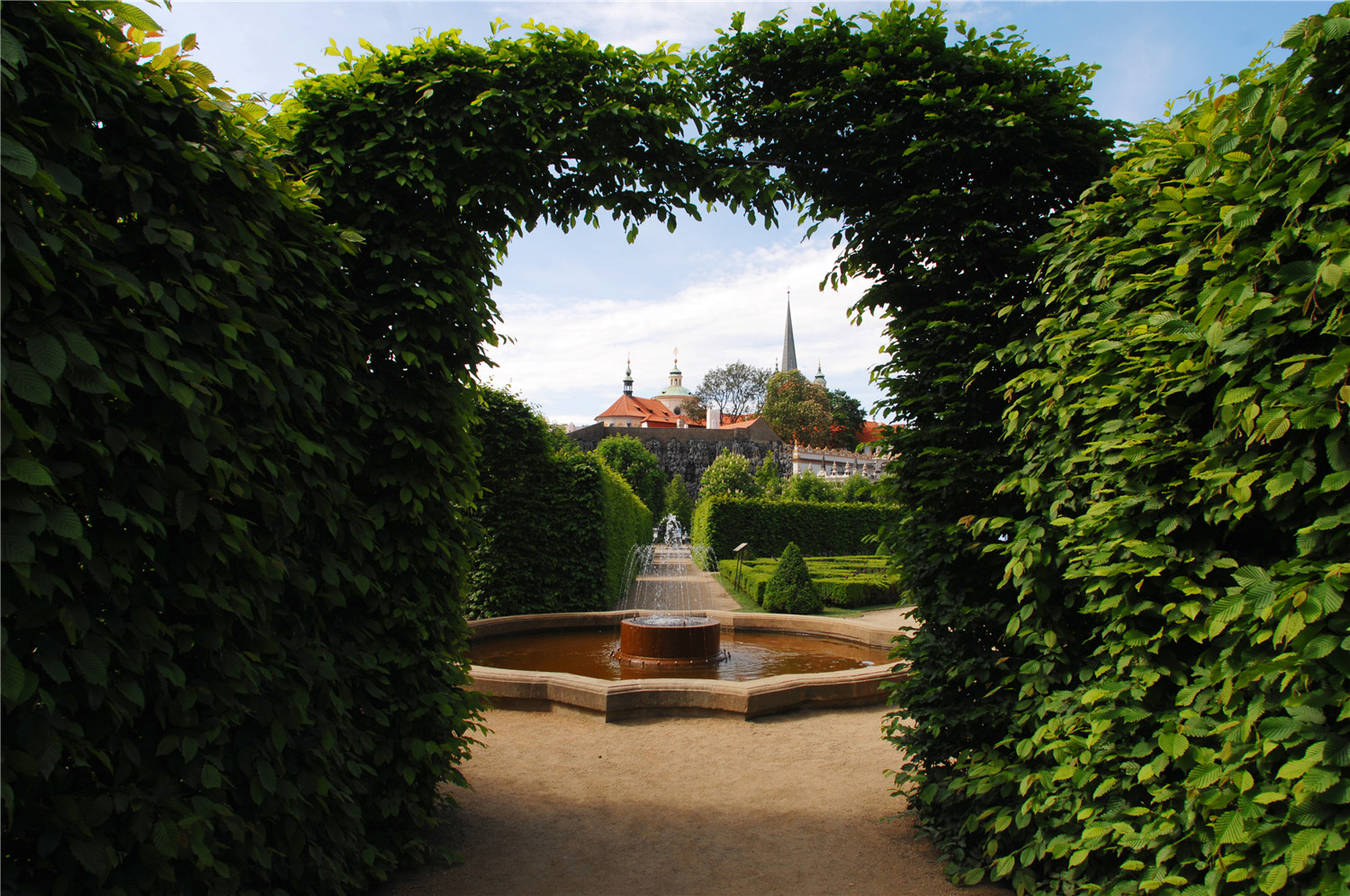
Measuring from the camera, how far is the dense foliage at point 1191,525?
7.05 ft

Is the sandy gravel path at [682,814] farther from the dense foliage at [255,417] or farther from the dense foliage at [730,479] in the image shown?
the dense foliage at [730,479]

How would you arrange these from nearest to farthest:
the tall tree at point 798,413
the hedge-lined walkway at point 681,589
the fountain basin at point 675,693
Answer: the fountain basin at point 675,693 → the hedge-lined walkway at point 681,589 → the tall tree at point 798,413

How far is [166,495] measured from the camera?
7.18 ft

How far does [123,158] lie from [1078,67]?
4451mm

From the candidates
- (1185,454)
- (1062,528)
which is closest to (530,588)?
(1062,528)

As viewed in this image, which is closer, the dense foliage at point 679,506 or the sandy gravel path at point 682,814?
the sandy gravel path at point 682,814

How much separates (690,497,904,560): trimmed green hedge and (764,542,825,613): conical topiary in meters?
8.40

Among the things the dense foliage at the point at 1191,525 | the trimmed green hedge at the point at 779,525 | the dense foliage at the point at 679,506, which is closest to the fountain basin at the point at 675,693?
the dense foliage at the point at 1191,525

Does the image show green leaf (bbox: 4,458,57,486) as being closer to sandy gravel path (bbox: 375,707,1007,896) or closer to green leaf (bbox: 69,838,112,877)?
green leaf (bbox: 69,838,112,877)

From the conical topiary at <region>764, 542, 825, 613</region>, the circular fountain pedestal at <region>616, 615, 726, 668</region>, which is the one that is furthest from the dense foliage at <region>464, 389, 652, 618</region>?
the conical topiary at <region>764, 542, 825, 613</region>

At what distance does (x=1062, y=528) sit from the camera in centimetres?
335

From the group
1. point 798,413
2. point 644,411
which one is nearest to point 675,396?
point 644,411

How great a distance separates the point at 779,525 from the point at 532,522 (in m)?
14.1

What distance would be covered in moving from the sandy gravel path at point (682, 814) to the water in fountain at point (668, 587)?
10.7 feet
